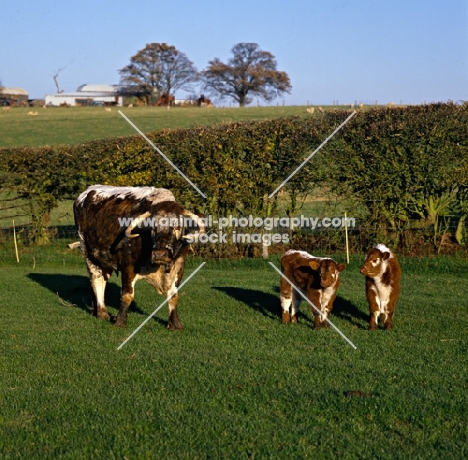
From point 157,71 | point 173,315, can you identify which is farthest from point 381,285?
point 157,71

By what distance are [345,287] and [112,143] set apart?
9.19 metres

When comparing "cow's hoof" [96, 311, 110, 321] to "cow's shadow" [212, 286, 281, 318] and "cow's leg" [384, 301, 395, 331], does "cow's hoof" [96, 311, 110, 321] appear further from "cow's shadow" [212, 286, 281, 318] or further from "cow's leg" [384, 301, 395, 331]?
"cow's leg" [384, 301, 395, 331]

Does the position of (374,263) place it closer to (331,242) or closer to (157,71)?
(331,242)

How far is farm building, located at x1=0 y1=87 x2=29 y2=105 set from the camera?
10636cm

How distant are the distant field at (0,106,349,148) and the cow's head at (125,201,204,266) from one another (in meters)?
43.7

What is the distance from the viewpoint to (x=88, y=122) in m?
71.6

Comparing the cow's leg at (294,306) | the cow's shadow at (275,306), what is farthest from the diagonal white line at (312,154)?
the cow's leg at (294,306)

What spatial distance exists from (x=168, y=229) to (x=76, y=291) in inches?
205

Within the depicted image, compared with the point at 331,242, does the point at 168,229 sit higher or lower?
higher

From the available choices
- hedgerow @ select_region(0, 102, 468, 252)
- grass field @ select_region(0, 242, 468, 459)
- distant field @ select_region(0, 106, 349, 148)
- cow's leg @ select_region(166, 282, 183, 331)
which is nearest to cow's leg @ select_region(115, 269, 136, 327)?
grass field @ select_region(0, 242, 468, 459)

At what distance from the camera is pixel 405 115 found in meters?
19.8

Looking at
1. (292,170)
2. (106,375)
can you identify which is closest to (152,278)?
(106,375)

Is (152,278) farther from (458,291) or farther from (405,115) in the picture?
(405,115)

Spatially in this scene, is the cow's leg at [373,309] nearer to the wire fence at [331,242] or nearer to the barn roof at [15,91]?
the wire fence at [331,242]
